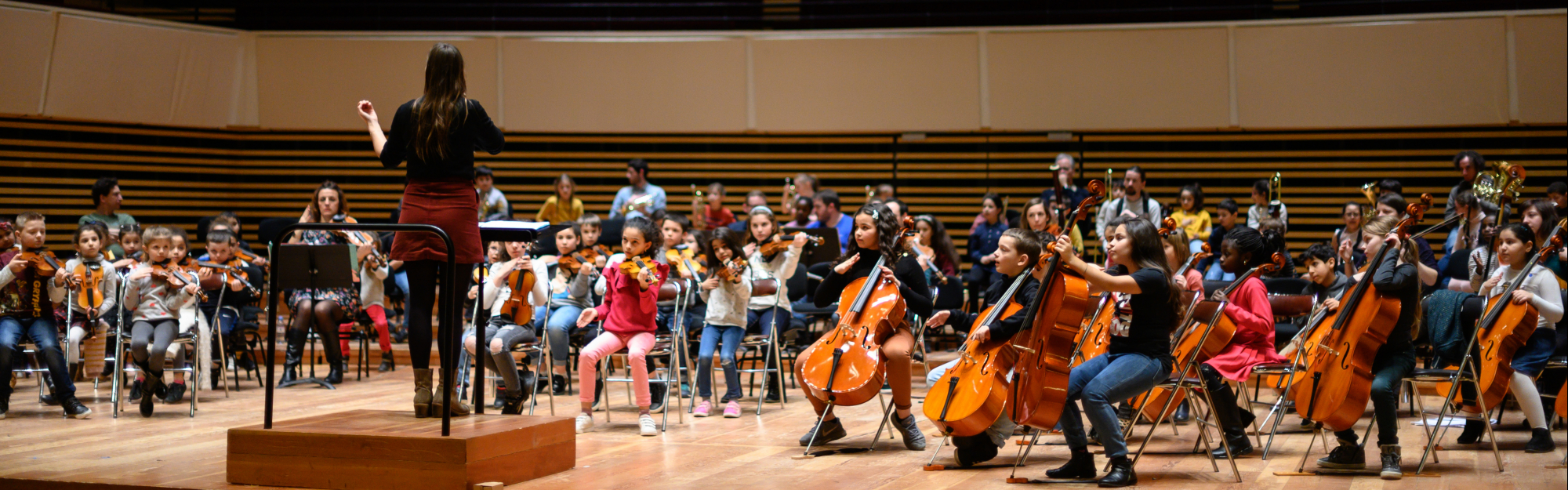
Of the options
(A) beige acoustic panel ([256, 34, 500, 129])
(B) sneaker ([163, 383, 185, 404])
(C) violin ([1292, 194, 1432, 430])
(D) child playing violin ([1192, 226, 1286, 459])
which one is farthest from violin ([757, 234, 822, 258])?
(A) beige acoustic panel ([256, 34, 500, 129])

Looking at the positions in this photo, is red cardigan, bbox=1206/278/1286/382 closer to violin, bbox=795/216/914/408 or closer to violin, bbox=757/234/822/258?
violin, bbox=795/216/914/408

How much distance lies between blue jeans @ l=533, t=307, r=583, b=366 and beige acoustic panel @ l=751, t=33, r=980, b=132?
504 centimetres

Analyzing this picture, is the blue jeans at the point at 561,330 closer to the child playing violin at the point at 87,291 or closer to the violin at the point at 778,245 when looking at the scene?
the violin at the point at 778,245

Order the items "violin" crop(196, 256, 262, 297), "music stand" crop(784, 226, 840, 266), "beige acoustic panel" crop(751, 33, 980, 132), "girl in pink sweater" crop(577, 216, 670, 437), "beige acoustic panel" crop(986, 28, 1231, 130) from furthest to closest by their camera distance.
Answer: "beige acoustic panel" crop(751, 33, 980, 132) → "beige acoustic panel" crop(986, 28, 1231, 130) → "music stand" crop(784, 226, 840, 266) → "violin" crop(196, 256, 262, 297) → "girl in pink sweater" crop(577, 216, 670, 437)

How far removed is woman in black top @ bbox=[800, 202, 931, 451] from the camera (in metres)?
4.86

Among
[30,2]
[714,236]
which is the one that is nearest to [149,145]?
[30,2]

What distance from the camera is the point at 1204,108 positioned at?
10.5 metres

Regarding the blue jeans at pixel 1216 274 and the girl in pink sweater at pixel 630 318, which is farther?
the blue jeans at pixel 1216 274

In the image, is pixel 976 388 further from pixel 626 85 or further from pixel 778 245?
pixel 626 85

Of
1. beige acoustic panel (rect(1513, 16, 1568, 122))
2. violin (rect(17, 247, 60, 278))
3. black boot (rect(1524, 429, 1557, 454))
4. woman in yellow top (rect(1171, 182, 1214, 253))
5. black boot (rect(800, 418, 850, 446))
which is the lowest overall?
black boot (rect(1524, 429, 1557, 454))

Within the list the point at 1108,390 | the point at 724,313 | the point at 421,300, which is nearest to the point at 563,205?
the point at 724,313

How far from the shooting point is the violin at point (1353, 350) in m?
4.23

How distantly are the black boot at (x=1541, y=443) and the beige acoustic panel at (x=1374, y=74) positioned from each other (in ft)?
19.6

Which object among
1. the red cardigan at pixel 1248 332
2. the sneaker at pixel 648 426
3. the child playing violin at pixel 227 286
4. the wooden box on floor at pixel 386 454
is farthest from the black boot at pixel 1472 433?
the child playing violin at pixel 227 286
